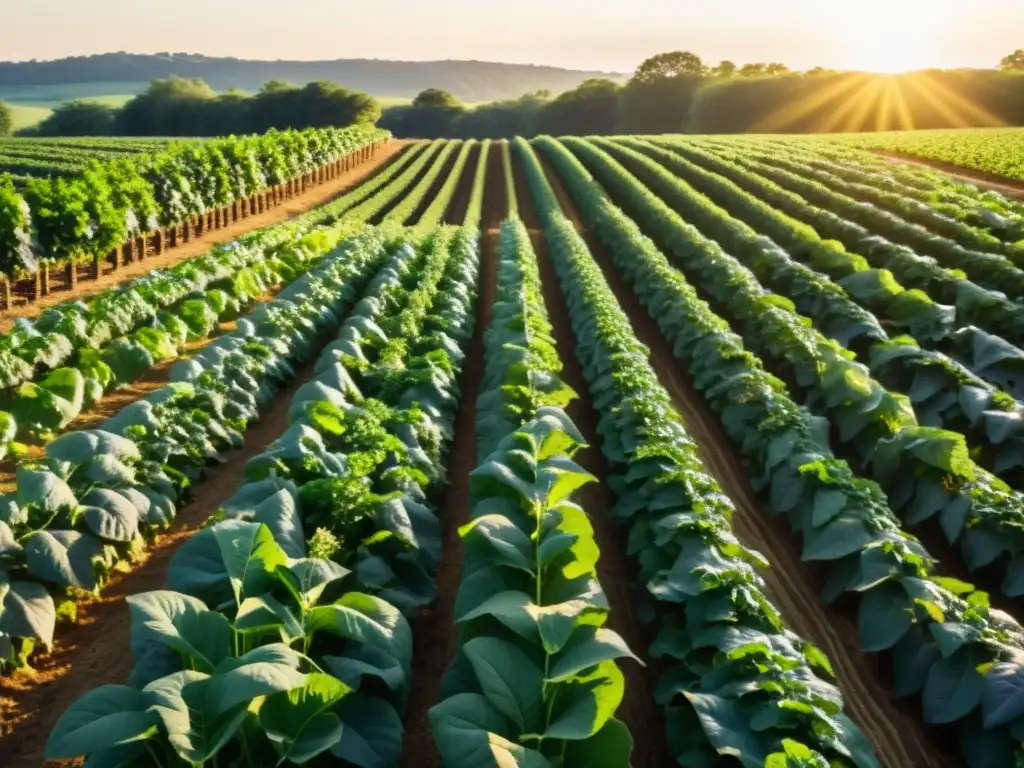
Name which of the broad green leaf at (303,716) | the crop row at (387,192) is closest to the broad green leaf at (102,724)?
the broad green leaf at (303,716)

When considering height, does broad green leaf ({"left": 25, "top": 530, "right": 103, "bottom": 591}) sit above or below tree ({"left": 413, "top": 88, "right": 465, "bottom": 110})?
below

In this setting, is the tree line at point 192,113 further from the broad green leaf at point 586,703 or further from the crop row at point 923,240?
the broad green leaf at point 586,703

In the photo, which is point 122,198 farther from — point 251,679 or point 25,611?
point 251,679

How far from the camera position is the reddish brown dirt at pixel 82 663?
5.47 meters

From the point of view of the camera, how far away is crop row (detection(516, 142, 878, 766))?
4.47m

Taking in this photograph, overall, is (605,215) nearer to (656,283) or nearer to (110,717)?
(656,283)

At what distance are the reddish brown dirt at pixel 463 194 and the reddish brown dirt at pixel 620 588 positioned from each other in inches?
713

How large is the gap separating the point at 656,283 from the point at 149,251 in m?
15.8

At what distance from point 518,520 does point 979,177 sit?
33492mm

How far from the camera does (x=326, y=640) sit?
5.19 metres

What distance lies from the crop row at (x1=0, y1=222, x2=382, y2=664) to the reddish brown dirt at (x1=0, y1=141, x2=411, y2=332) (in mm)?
7693

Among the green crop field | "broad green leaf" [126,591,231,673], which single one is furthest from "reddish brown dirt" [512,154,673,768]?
"broad green leaf" [126,591,231,673]

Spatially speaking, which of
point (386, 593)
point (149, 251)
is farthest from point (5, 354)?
point (149, 251)

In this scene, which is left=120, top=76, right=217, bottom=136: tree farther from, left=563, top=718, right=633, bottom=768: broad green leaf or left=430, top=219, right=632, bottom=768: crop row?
left=563, top=718, right=633, bottom=768: broad green leaf
